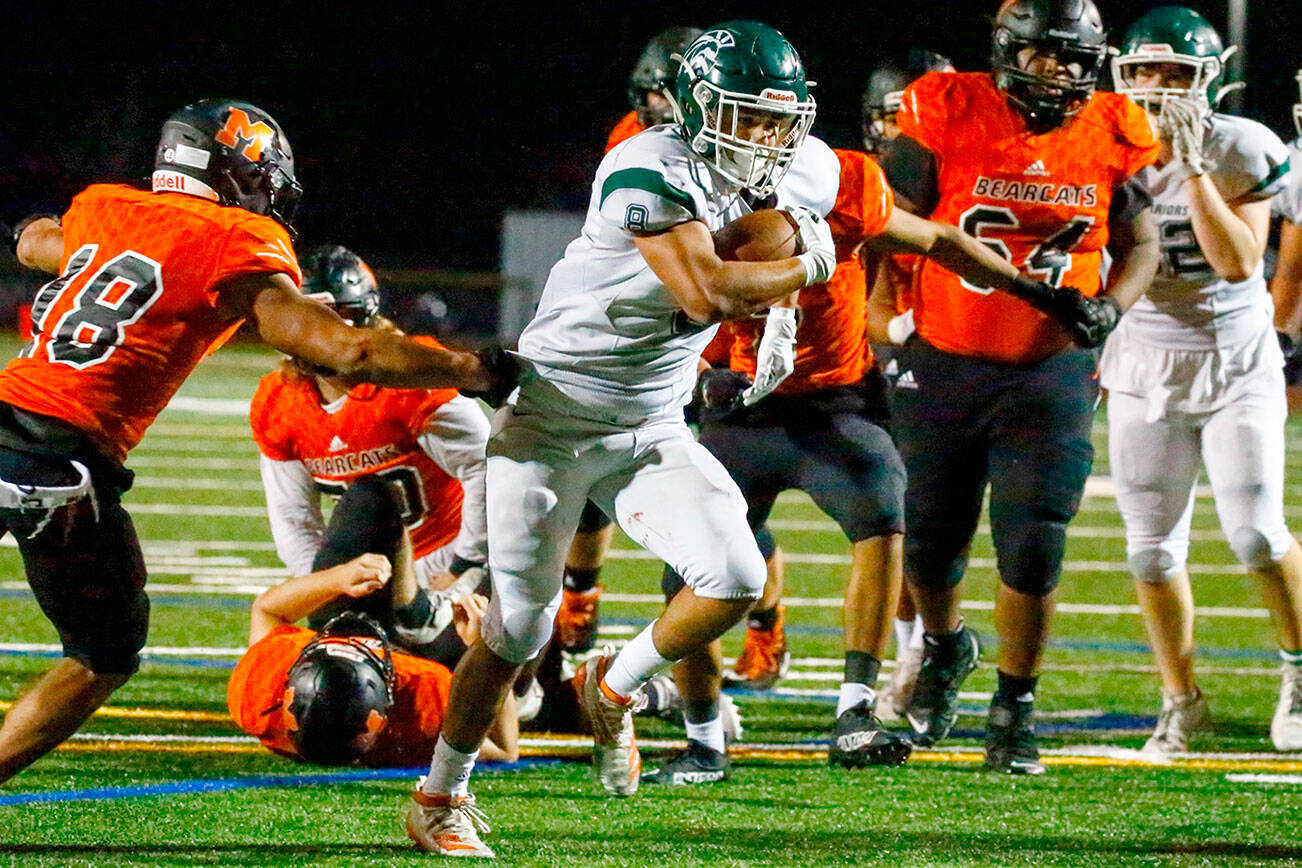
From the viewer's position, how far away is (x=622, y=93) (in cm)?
2484

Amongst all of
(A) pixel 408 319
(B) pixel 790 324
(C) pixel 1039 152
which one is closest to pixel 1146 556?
(C) pixel 1039 152

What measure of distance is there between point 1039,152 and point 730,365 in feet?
3.33

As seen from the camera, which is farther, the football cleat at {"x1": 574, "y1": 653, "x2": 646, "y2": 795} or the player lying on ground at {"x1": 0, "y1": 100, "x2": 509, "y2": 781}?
the football cleat at {"x1": 574, "y1": 653, "x2": 646, "y2": 795}

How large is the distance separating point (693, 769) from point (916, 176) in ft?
5.30

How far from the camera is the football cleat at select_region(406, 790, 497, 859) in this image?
3.68m

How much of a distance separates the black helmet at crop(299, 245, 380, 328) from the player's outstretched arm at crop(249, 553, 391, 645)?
0.67 metres

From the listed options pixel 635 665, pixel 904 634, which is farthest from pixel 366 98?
pixel 635 665

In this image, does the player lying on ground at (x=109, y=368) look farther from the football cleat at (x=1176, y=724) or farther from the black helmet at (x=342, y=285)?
the football cleat at (x=1176, y=724)

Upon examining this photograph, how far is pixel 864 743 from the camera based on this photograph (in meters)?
4.37

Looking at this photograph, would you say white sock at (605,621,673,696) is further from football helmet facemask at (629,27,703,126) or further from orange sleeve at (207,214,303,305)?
football helmet facemask at (629,27,703,126)

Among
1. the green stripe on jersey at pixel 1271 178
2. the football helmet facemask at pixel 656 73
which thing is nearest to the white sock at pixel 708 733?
the football helmet facemask at pixel 656 73

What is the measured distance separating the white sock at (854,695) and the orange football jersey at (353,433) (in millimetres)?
1334

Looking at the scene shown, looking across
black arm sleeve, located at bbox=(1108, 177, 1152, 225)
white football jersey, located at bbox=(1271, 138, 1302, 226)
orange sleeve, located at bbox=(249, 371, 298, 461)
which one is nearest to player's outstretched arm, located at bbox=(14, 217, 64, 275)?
orange sleeve, located at bbox=(249, 371, 298, 461)

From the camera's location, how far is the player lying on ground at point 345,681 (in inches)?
169
